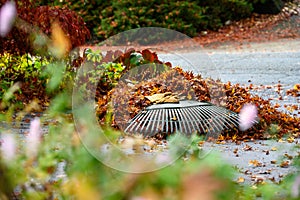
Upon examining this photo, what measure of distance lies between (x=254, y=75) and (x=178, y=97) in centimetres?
369

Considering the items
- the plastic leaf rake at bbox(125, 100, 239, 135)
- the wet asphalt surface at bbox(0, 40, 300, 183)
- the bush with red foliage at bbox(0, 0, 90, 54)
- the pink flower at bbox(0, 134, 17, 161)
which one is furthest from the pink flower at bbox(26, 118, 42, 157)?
the bush with red foliage at bbox(0, 0, 90, 54)

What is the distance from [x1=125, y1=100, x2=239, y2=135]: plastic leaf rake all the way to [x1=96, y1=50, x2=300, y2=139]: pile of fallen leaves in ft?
0.42

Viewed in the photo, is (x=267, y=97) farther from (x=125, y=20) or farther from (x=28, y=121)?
(x=125, y=20)

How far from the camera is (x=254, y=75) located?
915 centimetres

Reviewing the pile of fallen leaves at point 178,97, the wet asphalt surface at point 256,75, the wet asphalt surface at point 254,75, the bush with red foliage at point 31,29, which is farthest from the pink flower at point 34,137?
the bush with red foliage at point 31,29

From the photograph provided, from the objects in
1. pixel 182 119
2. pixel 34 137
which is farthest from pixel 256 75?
pixel 34 137

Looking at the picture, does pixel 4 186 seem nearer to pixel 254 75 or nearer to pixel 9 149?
pixel 9 149

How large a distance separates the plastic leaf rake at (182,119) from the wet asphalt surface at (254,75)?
231mm

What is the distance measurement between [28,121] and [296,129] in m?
2.33

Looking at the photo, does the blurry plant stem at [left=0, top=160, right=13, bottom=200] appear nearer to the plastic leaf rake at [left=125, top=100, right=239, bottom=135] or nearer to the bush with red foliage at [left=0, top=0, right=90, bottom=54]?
the plastic leaf rake at [left=125, top=100, right=239, bottom=135]

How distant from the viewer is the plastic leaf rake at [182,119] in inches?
202

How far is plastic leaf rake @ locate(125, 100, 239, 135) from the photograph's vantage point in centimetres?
514

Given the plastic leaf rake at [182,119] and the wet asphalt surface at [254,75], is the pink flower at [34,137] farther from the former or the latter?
the plastic leaf rake at [182,119]

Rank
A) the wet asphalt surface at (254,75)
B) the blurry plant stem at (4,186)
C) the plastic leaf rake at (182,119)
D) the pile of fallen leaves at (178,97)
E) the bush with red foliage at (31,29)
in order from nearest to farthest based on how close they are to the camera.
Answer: the blurry plant stem at (4,186) → the wet asphalt surface at (254,75) → the plastic leaf rake at (182,119) → the pile of fallen leaves at (178,97) → the bush with red foliage at (31,29)
